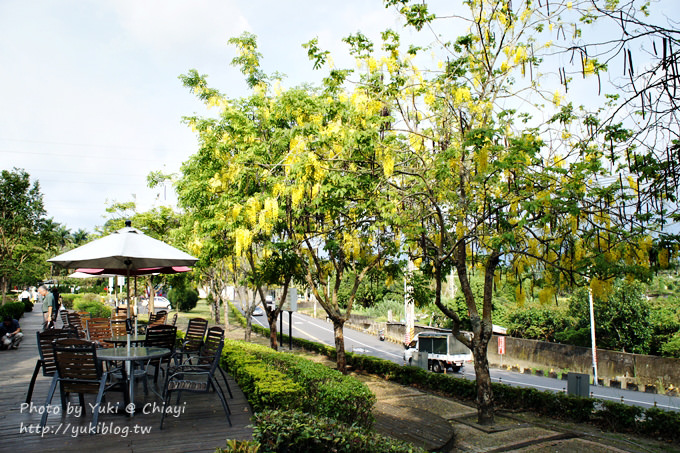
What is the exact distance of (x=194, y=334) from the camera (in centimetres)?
862

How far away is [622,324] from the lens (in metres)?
22.8

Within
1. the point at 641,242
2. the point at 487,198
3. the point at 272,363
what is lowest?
the point at 272,363

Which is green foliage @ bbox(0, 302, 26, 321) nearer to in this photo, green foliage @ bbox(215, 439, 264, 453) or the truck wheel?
the truck wheel

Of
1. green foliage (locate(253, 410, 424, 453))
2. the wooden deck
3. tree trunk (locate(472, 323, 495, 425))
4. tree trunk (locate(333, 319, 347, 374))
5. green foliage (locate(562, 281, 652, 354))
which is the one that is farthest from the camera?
green foliage (locate(562, 281, 652, 354))

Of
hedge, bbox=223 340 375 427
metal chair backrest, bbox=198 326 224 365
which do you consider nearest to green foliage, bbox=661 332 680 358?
hedge, bbox=223 340 375 427

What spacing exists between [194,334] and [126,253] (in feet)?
10.5

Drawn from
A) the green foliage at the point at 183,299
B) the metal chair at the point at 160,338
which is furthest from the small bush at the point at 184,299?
the metal chair at the point at 160,338

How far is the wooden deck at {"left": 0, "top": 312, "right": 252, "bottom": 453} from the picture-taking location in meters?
4.53

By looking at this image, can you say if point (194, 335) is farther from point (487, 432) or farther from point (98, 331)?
point (487, 432)

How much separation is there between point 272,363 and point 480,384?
412 cm

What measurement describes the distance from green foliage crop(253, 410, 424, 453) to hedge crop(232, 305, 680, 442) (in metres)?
6.76

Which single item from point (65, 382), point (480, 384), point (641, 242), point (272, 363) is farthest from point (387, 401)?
point (65, 382)

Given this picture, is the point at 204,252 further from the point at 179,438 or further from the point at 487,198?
the point at 179,438

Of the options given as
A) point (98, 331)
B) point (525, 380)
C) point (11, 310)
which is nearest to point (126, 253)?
point (98, 331)
